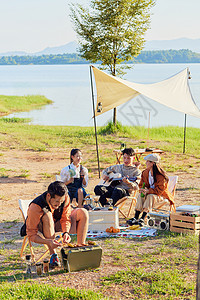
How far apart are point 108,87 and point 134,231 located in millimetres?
3257

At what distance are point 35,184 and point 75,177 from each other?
78.4 inches

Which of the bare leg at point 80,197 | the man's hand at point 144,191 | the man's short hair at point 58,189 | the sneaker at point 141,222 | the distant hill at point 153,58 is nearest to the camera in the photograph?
the man's short hair at point 58,189

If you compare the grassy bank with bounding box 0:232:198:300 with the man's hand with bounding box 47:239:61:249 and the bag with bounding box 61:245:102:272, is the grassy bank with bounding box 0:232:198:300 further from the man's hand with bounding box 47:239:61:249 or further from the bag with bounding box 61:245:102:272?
the man's hand with bounding box 47:239:61:249

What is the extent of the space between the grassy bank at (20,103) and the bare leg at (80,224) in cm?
1756

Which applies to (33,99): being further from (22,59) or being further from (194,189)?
(22,59)

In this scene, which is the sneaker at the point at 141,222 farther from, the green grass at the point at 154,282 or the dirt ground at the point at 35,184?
the green grass at the point at 154,282

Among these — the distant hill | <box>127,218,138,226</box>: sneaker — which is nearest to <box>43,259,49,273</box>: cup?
<box>127,218,138,226</box>: sneaker

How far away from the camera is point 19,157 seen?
8.82m

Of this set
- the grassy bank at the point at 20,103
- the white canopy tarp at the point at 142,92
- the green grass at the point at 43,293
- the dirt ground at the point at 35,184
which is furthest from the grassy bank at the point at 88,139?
the grassy bank at the point at 20,103

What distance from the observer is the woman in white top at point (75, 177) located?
4654 mm

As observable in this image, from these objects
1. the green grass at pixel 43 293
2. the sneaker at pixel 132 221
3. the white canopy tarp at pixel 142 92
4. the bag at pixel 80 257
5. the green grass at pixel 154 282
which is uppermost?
the white canopy tarp at pixel 142 92

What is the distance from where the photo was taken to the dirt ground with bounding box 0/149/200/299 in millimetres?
3198

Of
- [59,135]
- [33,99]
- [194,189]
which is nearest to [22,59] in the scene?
[33,99]

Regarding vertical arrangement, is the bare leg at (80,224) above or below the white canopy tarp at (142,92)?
below
